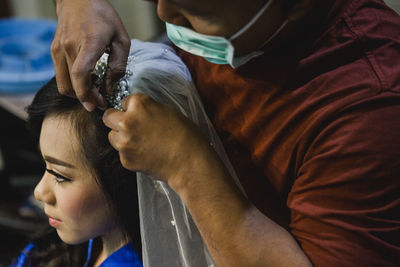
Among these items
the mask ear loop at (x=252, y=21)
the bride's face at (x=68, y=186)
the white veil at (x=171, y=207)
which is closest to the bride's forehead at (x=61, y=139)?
the bride's face at (x=68, y=186)

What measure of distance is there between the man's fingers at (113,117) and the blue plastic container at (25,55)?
98cm

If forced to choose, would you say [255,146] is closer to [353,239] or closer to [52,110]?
[353,239]

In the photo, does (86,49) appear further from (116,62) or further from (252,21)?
(252,21)

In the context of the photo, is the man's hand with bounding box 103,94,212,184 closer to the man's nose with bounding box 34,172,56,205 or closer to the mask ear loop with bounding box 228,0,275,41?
the mask ear loop with bounding box 228,0,275,41

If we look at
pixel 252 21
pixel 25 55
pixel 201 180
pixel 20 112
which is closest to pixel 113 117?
pixel 201 180

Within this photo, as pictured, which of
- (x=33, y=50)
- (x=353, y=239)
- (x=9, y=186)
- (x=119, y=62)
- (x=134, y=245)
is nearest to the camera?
(x=353, y=239)

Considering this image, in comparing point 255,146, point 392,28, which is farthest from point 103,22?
point 392,28

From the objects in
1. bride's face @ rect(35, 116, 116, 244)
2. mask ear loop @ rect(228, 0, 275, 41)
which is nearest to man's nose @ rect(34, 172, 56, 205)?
bride's face @ rect(35, 116, 116, 244)

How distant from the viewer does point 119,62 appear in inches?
32.1

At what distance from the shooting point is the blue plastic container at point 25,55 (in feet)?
5.66

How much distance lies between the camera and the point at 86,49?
2.52 ft

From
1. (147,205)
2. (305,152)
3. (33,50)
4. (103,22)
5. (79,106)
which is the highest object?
(103,22)

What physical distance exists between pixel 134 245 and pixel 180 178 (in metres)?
0.43

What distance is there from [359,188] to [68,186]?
2.09ft
